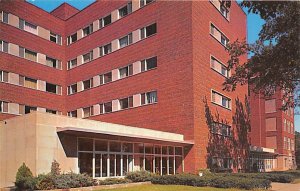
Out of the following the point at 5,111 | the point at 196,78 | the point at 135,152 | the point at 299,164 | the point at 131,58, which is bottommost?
Answer: the point at 299,164

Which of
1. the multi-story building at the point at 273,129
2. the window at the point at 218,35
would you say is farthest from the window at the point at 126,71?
the multi-story building at the point at 273,129

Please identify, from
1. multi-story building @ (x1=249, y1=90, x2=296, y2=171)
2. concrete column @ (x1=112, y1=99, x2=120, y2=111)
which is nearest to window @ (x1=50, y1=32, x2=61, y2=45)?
concrete column @ (x1=112, y1=99, x2=120, y2=111)

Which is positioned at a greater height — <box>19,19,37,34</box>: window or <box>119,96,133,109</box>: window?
<box>19,19,37,34</box>: window

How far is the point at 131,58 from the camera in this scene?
40.4m

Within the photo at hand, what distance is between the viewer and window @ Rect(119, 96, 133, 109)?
39.8m

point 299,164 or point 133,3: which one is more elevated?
point 133,3

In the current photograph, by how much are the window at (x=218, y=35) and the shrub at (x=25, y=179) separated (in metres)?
24.9

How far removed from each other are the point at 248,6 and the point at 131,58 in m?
28.3

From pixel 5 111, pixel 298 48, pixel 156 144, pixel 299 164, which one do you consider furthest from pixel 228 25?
pixel 299 164

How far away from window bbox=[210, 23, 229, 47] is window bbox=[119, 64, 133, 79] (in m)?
9.52

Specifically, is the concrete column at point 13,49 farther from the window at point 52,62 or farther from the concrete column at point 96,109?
the concrete column at point 96,109

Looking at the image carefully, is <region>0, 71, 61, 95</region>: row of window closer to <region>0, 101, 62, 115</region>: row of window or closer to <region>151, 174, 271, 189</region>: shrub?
<region>0, 101, 62, 115</region>: row of window

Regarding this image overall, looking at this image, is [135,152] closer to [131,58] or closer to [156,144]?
[156,144]

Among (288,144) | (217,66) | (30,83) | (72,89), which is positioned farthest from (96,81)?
(288,144)
